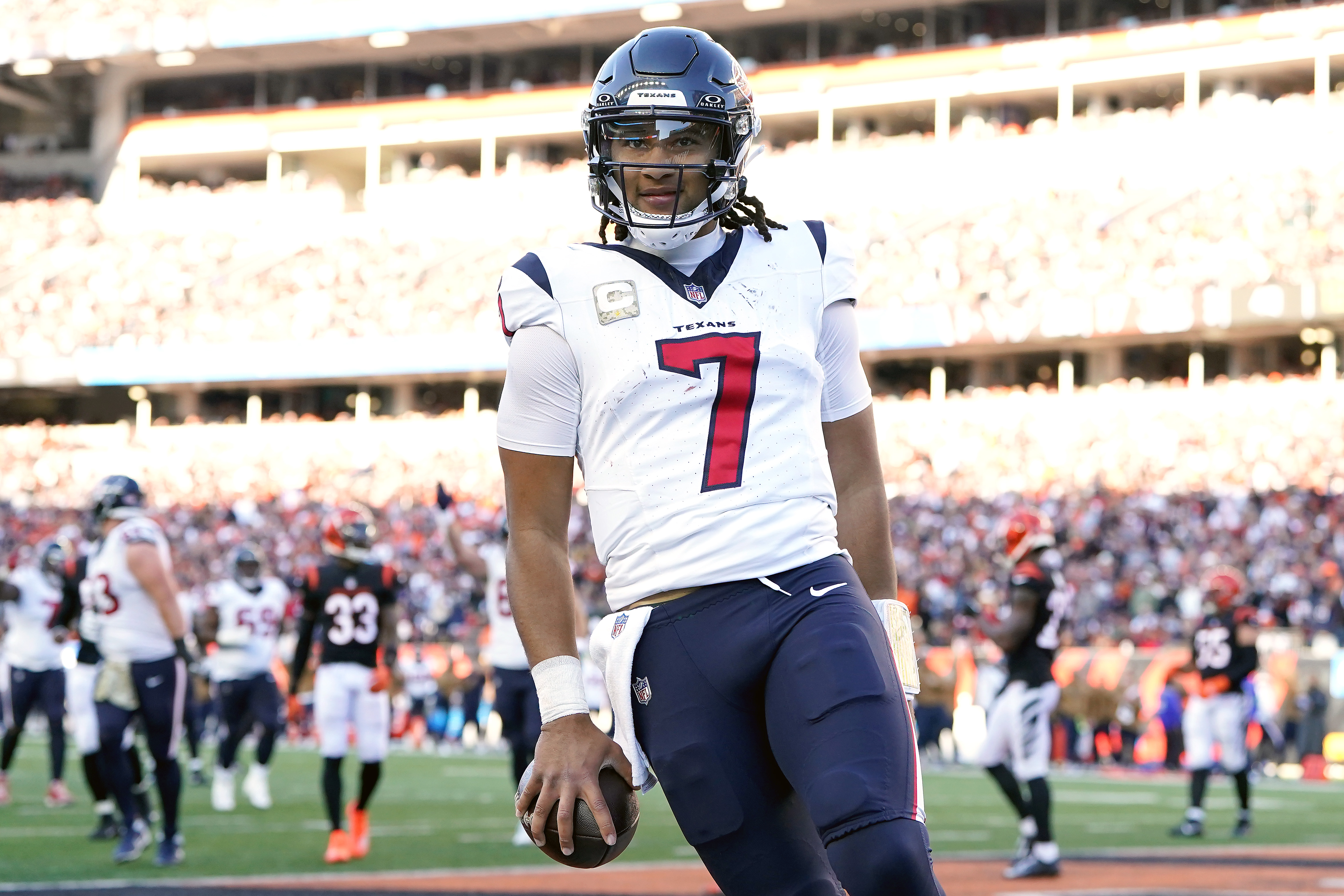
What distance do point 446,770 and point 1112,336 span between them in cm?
1847

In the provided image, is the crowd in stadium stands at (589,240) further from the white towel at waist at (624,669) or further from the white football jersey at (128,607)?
the white towel at waist at (624,669)

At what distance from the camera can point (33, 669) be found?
12.5 meters

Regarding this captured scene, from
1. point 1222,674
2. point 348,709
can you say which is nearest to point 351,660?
point 348,709

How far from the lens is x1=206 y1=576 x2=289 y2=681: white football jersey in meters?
12.7

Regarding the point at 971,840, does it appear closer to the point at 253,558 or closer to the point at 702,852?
the point at 253,558

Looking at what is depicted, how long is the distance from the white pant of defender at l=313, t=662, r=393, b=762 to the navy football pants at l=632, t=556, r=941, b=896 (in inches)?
264

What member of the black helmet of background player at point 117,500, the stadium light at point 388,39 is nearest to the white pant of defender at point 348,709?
the black helmet of background player at point 117,500

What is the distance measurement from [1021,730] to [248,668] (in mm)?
6462

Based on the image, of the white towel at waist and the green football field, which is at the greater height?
the white towel at waist

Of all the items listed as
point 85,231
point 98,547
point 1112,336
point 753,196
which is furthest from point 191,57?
point 753,196

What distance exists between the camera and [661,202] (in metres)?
3.05

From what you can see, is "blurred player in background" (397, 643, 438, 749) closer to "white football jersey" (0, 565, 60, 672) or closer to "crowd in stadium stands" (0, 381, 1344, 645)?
"crowd in stadium stands" (0, 381, 1344, 645)

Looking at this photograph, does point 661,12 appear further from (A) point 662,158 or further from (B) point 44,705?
(A) point 662,158

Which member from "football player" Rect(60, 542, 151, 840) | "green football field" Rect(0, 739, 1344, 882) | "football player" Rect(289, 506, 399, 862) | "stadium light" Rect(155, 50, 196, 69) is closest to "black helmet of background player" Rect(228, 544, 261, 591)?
"football player" Rect(60, 542, 151, 840)
